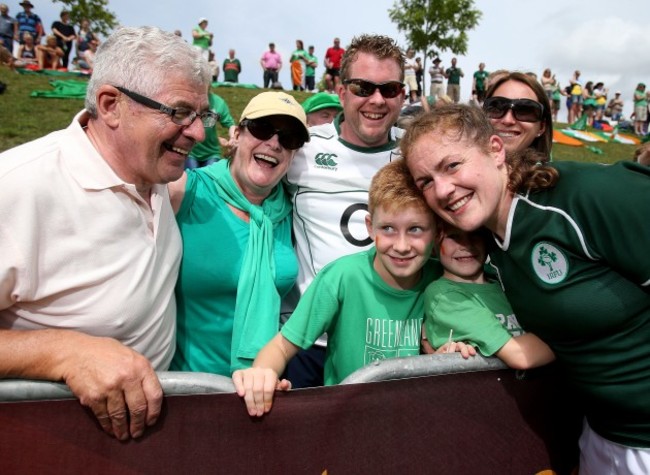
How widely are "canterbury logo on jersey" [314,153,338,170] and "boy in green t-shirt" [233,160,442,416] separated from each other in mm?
839

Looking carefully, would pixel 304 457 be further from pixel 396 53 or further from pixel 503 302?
pixel 396 53

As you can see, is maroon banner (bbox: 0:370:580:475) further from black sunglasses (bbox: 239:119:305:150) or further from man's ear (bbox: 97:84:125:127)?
black sunglasses (bbox: 239:119:305:150)

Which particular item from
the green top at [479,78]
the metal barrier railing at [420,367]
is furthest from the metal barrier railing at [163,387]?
the green top at [479,78]

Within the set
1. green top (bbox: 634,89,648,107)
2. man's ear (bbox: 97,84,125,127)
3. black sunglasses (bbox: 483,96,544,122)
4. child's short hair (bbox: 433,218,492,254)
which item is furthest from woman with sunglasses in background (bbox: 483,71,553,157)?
green top (bbox: 634,89,648,107)

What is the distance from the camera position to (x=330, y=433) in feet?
5.53

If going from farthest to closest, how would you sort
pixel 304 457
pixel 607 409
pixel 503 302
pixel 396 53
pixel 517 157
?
pixel 396 53, pixel 503 302, pixel 517 157, pixel 607 409, pixel 304 457

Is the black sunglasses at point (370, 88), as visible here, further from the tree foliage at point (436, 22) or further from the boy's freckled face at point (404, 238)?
the tree foliage at point (436, 22)

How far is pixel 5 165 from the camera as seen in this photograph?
160cm

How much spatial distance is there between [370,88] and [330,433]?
2.24 meters

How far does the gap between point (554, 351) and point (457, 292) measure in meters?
0.44

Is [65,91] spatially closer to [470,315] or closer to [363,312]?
[363,312]

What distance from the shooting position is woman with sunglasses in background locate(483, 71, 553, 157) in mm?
2797

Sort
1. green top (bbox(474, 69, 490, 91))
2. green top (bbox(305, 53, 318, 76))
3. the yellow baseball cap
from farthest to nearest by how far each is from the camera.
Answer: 1. green top (bbox(305, 53, 318, 76))
2. green top (bbox(474, 69, 490, 91))
3. the yellow baseball cap

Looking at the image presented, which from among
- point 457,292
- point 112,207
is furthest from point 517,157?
point 112,207
